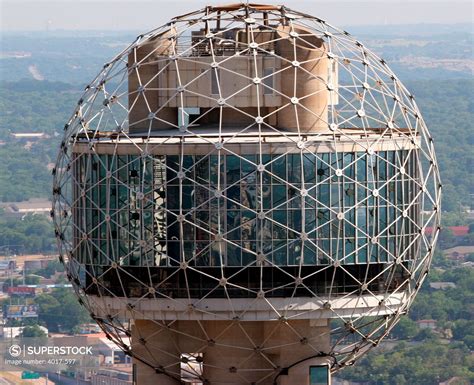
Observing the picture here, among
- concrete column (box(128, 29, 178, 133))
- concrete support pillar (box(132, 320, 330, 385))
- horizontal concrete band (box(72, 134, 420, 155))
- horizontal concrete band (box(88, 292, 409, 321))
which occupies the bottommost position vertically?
concrete support pillar (box(132, 320, 330, 385))

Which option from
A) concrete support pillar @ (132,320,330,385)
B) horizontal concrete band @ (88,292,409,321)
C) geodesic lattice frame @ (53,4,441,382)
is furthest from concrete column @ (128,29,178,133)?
concrete support pillar @ (132,320,330,385)

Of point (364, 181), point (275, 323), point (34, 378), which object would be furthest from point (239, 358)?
point (34, 378)

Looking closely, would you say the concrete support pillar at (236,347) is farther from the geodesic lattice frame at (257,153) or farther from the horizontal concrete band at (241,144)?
the horizontal concrete band at (241,144)

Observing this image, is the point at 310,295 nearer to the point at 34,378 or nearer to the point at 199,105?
the point at 199,105

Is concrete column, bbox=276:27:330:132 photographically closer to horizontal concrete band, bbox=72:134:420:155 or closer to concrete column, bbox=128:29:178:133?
horizontal concrete band, bbox=72:134:420:155

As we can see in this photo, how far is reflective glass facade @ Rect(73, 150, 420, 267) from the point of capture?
6419 centimetres

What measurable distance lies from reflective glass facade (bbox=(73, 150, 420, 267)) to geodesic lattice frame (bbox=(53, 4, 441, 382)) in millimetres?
97

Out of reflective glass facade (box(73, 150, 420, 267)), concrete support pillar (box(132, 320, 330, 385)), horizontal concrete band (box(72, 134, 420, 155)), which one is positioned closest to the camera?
horizontal concrete band (box(72, 134, 420, 155))

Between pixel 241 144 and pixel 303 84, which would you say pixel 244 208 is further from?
pixel 303 84

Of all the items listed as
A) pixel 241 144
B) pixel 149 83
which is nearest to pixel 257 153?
pixel 241 144

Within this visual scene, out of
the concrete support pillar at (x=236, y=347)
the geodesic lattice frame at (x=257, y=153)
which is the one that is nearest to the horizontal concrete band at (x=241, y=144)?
the geodesic lattice frame at (x=257, y=153)

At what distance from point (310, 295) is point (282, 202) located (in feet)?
9.05

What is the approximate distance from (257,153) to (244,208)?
1.46 m

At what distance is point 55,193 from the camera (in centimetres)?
6831
